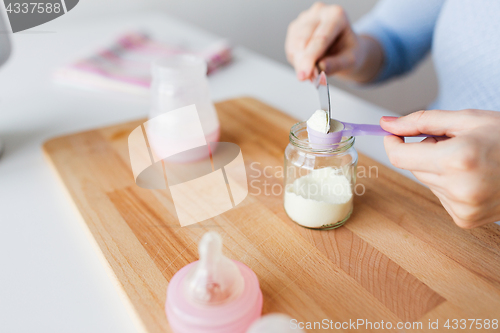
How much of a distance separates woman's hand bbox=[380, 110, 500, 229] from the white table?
29cm

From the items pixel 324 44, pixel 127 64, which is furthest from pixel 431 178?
pixel 127 64

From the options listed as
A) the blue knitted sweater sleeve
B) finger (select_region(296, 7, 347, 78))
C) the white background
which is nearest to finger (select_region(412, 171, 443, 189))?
finger (select_region(296, 7, 347, 78))

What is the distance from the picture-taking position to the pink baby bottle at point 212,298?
1.24 feet

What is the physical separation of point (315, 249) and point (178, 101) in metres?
0.35

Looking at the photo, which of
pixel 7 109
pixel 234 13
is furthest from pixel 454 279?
pixel 234 13

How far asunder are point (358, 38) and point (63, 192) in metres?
0.71

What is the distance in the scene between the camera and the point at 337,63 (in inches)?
32.7

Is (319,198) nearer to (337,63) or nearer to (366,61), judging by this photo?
(337,63)

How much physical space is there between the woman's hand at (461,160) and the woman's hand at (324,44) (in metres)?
0.33

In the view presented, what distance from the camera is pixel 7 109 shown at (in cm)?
92

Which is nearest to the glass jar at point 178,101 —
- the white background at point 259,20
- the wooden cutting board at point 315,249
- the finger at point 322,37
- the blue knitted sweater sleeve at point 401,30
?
the wooden cutting board at point 315,249

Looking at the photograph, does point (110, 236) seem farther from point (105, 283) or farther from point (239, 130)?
point (239, 130)

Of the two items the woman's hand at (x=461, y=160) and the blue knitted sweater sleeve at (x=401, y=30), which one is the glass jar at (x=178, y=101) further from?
the blue knitted sweater sleeve at (x=401, y=30)

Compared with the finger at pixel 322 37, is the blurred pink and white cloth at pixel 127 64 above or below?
below
